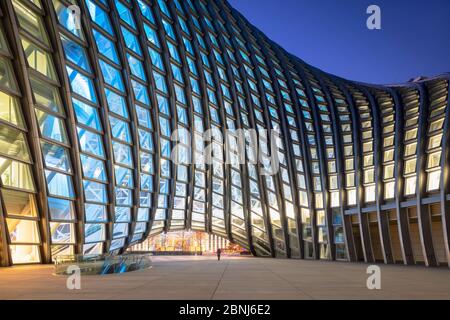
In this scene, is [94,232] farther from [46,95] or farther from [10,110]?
[10,110]

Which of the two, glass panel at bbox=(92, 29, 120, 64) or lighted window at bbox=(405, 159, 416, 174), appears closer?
glass panel at bbox=(92, 29, 120, 64)

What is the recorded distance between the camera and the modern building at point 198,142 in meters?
22.3

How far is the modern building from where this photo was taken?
22281 mm

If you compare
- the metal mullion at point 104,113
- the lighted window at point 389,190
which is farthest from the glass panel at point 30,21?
the lighted window at point 389,190

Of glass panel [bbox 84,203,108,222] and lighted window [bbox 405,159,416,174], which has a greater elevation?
lighted window [bbox 405,159,416,174]

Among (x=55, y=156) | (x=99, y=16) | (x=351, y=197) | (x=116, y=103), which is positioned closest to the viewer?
(x=55, y=156)

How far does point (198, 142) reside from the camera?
3688 centimetres

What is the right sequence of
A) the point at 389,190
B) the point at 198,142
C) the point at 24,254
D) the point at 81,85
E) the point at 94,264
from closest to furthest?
the point at 94,264
the point at 24,254
the point at 81,85
the point at 389,190
the point at 198,142

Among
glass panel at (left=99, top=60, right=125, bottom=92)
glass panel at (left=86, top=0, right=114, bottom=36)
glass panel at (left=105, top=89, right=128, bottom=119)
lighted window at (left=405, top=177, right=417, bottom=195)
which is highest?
glass panel at (left=86, top=0, right=114, bottom=36)

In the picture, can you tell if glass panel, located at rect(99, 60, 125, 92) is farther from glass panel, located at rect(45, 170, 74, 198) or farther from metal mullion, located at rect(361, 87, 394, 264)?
metal mullion, located at rect(361, 87, 394, 264)

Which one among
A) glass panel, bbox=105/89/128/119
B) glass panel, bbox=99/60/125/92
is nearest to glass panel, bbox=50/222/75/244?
glass panel, bbox=105/89/128/119

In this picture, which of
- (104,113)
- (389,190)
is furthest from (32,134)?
(389,190)

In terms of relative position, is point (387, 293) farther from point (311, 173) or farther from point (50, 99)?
point (311, 173)

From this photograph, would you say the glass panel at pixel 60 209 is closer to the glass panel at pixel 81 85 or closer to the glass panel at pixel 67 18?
the glass panel at pixel 81 85
